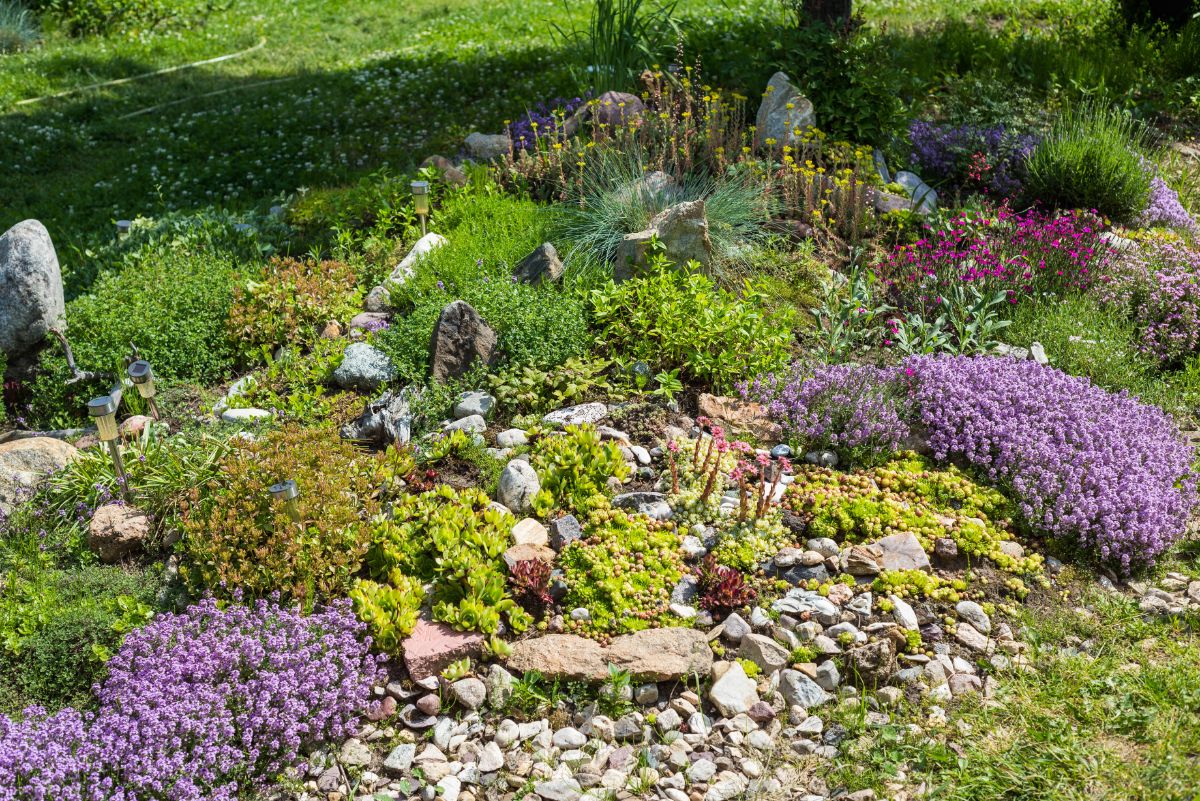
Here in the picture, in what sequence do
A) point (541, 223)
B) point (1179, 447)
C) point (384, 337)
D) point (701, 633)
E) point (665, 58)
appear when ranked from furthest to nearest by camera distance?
1. point (665, 58)
2. point (541, 223)
3. point (384, 337)
4. point (1179, 447)
5. point (701, 633)

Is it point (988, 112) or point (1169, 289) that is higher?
point (988, 112)

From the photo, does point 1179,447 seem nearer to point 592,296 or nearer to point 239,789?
point 592,296

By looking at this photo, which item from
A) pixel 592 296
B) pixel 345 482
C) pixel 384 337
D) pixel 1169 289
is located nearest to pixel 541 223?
pixel 592 296

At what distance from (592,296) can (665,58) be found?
15.7 feet

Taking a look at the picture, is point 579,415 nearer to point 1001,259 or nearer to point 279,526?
point 279,526

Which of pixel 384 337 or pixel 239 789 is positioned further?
pixel 384 337

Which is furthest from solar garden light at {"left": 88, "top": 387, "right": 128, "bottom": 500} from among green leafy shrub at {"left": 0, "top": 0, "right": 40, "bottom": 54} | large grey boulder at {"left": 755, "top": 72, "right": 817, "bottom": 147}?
green leafy shrub at {"left": 0, "top": 0, "right": 40, "bottom": 54}

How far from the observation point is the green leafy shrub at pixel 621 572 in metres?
4.79

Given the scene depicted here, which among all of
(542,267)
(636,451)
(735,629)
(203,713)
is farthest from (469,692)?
(542,267)

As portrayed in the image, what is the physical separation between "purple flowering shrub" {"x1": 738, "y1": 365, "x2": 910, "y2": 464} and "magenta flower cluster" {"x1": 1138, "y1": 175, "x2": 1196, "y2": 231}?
391cm

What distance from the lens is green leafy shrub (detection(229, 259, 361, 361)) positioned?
7.30m

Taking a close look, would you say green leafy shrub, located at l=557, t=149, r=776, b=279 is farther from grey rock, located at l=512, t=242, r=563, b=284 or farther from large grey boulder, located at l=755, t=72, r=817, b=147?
large grey boulder, located at l=755, t=72, r=817, b=147

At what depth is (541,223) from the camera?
26.4 ft

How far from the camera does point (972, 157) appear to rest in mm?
9297
